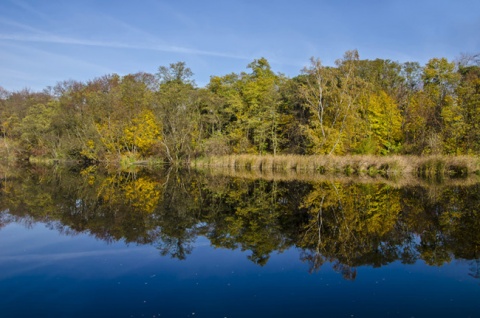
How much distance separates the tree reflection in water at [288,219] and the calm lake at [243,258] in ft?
0.21

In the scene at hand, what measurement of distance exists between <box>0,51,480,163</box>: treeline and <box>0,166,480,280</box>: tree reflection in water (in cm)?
1892

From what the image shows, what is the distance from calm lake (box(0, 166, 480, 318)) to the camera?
6527 mm

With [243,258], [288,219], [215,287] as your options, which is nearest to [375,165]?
[288,219]

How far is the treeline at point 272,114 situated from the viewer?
133ft

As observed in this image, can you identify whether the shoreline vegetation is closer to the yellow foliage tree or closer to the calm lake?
the calm lake

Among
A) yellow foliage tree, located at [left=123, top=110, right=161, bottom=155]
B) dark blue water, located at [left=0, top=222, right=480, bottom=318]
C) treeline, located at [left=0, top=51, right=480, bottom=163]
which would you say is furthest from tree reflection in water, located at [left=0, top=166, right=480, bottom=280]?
yellow foliage tree, located at [left=123, top=110, right=161, bottom=155]

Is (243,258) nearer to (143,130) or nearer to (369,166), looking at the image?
(369,166)

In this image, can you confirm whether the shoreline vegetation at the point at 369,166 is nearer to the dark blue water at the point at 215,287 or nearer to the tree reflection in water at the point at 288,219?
the tree reflection in water at the point at 288,219

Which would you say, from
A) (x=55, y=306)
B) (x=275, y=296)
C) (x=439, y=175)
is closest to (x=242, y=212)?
(x=275, y=296)

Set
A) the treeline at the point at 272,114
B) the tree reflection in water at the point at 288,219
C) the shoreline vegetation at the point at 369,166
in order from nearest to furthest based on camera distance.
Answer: the tree reflection in water at the point at 288,219 → the shoreline vegetation at the point at 369,166 → the treeline at the point at 272,114

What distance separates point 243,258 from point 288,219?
200 inches

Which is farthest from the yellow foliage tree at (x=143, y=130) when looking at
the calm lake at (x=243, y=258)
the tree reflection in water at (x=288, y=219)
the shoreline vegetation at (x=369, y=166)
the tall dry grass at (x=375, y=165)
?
the calm lake at (x=243, y=258)

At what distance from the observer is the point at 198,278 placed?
7.96m

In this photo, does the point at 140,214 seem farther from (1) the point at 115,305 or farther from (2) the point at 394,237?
(2) the point at 394,237
